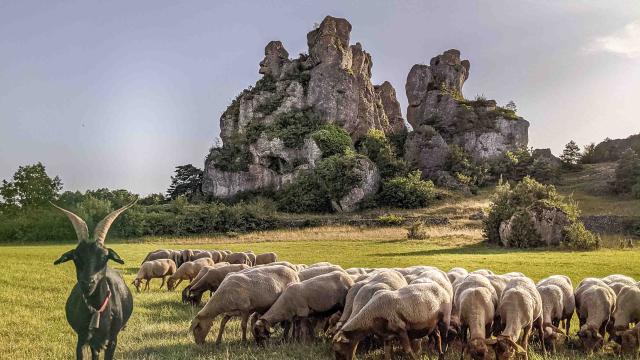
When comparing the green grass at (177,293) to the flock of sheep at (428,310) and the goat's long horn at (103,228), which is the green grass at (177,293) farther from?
the goat's long horn at (103,228)

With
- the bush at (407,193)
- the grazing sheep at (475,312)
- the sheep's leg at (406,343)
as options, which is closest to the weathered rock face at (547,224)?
the bush at (407,193)

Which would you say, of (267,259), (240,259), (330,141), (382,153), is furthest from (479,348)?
(382,153)

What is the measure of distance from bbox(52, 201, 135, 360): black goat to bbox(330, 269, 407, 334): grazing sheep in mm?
4120

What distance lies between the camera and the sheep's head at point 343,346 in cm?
942

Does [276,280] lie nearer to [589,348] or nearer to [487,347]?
[487,347]

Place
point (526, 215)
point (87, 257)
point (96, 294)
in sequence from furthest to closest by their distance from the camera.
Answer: point (526, 215), point (96, 294), point (87, 257)

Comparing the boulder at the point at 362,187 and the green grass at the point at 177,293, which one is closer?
the green grass at the point at 177,293

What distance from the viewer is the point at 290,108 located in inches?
3135

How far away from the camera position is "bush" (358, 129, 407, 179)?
72.7 m

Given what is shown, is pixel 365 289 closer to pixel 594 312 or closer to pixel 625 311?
pixel 594 312

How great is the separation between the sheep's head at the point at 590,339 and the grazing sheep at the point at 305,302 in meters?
5.01

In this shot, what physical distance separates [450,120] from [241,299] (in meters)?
81.0

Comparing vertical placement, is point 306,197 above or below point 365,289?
above

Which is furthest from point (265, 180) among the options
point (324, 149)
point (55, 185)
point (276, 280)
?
point (276, 280)
